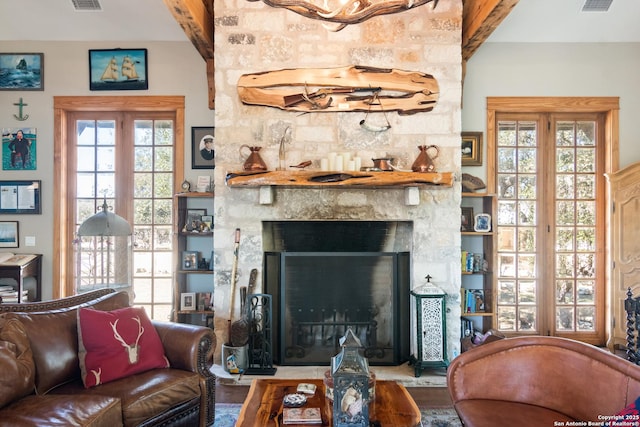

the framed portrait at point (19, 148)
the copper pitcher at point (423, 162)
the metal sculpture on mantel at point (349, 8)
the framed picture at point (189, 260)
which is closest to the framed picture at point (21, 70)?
the framed portrait at point (19, 148)

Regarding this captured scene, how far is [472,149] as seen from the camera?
4258 millimetres

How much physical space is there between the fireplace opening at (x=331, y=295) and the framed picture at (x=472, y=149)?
117 cm

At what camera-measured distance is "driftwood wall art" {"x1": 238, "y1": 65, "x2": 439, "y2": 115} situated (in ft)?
11.6

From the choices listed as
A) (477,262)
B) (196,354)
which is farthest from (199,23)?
(477,262)

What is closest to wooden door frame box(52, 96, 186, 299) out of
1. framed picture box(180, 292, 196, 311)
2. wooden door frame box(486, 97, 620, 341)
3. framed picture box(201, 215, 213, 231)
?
framed picture box(201, 215, 213, 231)

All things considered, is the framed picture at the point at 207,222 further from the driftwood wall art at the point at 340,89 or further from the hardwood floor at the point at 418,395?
the hardwood floor at the point at 418,395

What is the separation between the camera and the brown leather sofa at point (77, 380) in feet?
6.15

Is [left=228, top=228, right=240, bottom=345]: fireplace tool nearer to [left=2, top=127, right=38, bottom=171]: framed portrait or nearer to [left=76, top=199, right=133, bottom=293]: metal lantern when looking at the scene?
[left=76, top=199, right=133, bottom=293]: metal lantern

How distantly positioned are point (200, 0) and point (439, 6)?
2034 millimetres

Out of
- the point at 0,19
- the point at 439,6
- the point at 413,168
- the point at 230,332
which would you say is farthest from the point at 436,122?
the point at 0,19

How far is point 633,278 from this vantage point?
13.2 ft

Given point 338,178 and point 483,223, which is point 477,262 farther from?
point 338,178

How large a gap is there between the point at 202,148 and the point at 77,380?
2578mm

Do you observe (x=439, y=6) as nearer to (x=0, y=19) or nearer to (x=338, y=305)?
(x=338, y=305)
